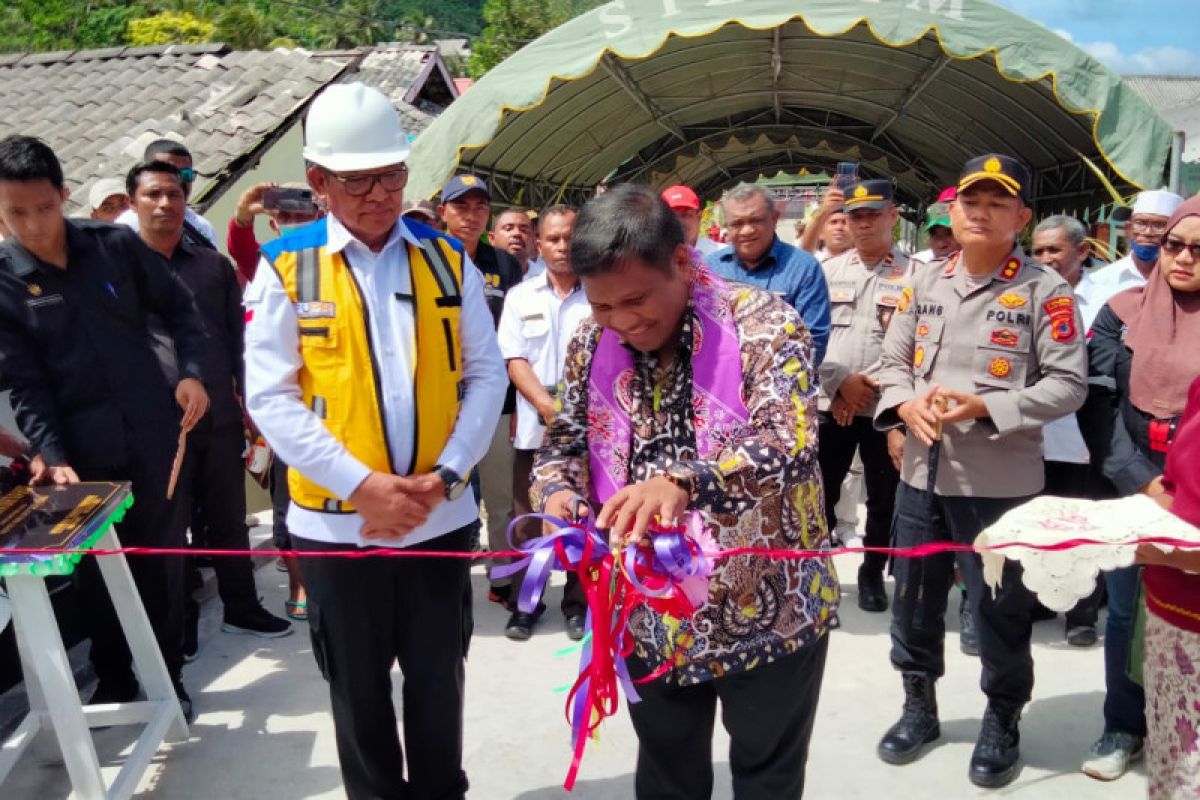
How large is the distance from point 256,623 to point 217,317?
1.46 m

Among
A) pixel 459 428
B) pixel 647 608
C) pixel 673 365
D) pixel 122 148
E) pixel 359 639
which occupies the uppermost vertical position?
pixel 122 148

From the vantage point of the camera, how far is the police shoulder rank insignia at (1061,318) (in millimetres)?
2930

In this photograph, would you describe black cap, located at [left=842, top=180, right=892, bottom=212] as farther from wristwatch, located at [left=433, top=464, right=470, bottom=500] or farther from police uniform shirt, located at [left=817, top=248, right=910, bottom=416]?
wristwatch, located at [left=433, top=464, right=470, bottom=500]

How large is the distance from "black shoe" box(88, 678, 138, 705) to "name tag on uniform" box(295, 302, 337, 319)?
2070 millimetres

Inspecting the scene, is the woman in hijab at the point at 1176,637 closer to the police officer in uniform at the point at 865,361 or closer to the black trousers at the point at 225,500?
the police officer in uniform at the point at 865,361

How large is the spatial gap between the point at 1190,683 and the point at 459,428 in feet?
5.95

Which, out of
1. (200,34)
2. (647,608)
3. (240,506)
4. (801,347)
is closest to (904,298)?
(801,347)

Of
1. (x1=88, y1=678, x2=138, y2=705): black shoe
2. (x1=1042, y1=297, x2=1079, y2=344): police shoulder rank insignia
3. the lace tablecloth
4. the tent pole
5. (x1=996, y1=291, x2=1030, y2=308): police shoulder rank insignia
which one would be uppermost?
the tent pole

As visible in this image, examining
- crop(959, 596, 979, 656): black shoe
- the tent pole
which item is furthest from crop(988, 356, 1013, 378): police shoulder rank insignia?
the tent pole

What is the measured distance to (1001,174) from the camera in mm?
2869

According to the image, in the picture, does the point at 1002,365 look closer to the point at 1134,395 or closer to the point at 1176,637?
the point at 1134,395

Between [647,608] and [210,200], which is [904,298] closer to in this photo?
[647,608]

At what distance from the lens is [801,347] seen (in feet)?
6.28

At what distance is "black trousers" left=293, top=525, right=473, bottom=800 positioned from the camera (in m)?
2.41
